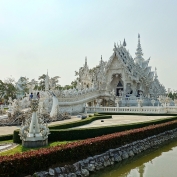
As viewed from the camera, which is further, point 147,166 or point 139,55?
point 139,55

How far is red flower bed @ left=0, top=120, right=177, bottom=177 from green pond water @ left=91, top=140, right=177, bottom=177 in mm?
832

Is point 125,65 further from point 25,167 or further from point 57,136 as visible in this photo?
point 25,167

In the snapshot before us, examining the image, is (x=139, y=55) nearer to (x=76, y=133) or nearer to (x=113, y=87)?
(x=113, y=87)

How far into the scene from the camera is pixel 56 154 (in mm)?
7602

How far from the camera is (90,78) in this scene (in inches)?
1492

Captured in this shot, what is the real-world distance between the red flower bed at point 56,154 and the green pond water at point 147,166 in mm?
832

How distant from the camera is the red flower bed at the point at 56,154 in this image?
6382mm

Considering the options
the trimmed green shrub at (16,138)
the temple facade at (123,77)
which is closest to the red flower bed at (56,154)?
the trimmed green shrub at (16,138)

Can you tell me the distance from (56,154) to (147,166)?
4.18 metres

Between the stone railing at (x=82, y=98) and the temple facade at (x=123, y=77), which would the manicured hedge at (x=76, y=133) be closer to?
the stone railing at (x=82, y=98)

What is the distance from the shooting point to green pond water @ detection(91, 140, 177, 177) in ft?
28.8

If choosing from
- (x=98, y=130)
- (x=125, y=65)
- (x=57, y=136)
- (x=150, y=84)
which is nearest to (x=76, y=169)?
(x=57, y=136)

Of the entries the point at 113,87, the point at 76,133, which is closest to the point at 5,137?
the point at 76,133

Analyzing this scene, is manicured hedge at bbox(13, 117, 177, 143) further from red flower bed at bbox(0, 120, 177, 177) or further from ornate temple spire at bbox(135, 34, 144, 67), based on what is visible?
ornate temple spire at bbox(135, 34, 144, 67)
